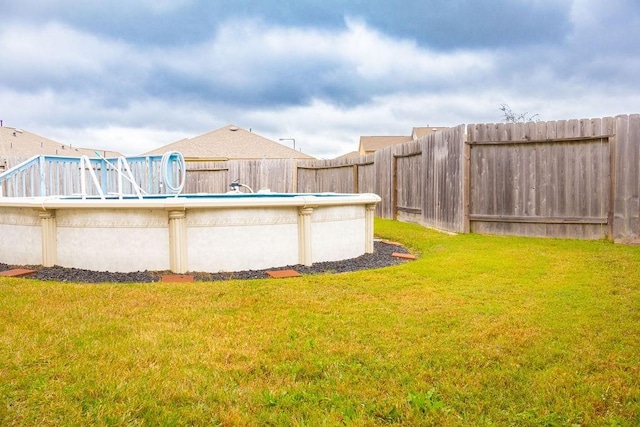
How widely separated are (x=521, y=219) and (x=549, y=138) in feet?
4.57

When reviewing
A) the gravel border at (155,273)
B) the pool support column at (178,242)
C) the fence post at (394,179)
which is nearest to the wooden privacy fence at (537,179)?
the fence post at (394,179)

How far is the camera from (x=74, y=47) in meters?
9.56

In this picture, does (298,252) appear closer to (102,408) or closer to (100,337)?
(100,337)

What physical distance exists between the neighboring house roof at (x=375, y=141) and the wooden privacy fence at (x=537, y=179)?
30378 mm

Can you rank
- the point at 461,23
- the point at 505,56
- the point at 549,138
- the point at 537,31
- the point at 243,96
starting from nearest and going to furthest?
the point at 549,138, the point at 461,23, the point at 537,31, the point at 505,56, the point at 243,96

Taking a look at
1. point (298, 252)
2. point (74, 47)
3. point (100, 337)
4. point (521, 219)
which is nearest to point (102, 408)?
point (100, 337)

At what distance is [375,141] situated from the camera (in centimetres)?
4112

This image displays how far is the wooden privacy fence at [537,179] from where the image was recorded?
278 inches

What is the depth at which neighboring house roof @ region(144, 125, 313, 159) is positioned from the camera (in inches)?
939

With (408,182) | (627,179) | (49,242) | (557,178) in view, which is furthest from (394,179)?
(49,242)

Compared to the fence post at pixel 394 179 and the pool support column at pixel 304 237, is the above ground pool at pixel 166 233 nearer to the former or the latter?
the pool support column at pixel 304 237

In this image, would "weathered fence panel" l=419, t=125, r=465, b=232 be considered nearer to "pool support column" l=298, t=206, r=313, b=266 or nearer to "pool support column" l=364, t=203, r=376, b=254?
"pool support column" l=364, t=203, r=376, b=254

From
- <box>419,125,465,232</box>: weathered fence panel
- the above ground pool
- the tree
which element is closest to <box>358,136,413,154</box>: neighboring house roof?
the tree

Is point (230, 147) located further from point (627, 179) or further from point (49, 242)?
point (627, 179)
